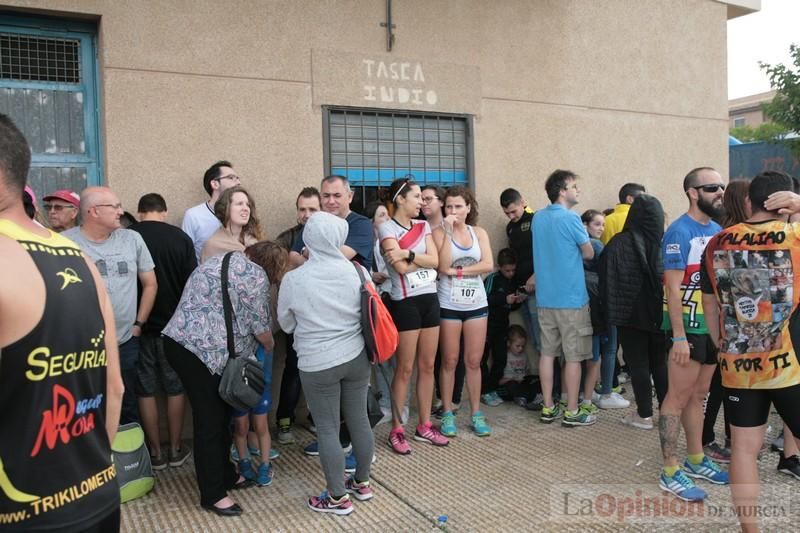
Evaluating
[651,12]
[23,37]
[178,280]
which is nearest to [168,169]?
[178,280]

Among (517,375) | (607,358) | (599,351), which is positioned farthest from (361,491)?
(607,358)

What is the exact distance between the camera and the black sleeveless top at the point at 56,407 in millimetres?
1688

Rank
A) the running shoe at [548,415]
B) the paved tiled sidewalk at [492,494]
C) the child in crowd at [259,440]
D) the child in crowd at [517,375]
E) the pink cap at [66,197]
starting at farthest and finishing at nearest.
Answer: the child in crowd at [517,375], the running shoe at [548,415], the pink cap at [66,197], the child in crowd at [259,440], the paved tiled sidewalk at [492,494]

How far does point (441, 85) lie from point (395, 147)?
779mm

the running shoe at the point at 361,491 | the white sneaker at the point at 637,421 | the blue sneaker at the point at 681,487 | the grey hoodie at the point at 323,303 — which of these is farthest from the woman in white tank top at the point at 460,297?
the blue sneaker at the point at 681,487

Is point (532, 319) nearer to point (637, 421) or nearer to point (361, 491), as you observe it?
point (637, 421)

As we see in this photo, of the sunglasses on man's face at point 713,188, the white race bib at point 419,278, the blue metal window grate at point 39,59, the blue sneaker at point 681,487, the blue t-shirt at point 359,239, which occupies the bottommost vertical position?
the blue sneaker at point 681,487

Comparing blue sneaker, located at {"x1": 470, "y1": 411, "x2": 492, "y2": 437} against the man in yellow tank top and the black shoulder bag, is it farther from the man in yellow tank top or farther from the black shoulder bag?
the man in yellow tank top

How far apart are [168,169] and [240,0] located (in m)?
1.57

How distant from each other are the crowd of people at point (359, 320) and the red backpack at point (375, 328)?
0.07 metres

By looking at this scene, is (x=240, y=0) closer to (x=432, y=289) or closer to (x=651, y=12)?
(x=432, y=289)

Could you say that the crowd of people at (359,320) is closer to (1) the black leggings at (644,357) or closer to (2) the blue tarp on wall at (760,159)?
(1) the black leggings at (644,357)

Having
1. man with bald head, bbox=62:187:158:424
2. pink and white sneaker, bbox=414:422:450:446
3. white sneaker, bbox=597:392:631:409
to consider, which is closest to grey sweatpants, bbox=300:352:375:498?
pink and white sneaker, bbox=414:422:450:446

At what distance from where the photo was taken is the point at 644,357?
5.21 meters
